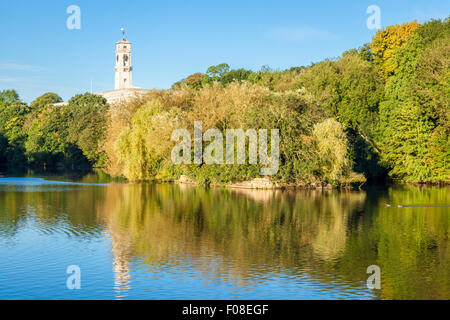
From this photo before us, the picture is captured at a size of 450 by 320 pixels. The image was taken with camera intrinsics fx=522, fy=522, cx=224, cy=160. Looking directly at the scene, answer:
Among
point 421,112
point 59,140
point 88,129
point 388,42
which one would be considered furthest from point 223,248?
point 59,140

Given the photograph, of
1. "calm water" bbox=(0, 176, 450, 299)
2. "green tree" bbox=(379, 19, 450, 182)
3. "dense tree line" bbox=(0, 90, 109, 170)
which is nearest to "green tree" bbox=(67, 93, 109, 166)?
"dense tree line" bbox=(0, 90, 109, 170)

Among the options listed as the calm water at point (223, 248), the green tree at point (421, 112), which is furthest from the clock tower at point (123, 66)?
the calm water at point (223, 248)

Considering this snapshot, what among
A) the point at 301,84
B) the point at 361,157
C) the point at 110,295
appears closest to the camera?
the point at 110,295

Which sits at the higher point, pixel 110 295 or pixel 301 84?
pixel 301 84

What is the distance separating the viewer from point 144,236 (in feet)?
63.8

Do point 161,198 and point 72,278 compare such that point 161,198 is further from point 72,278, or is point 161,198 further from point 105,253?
point 72,278

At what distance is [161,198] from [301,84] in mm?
30727

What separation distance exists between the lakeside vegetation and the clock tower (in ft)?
307

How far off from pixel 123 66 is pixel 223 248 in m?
140

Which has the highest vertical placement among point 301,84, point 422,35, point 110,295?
point 422,35

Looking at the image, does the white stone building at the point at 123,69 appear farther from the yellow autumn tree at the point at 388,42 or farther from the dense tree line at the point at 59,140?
the yellow autumn tree at the point at 388,42

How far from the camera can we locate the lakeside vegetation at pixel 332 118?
39.2m

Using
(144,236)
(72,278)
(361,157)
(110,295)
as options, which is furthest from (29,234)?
(361,157)

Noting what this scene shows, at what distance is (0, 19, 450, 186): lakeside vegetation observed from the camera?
129 ft
